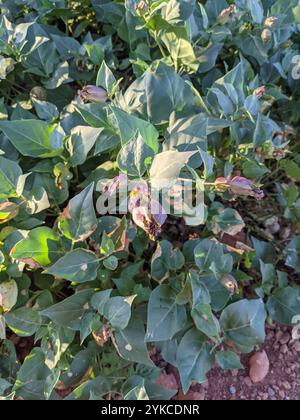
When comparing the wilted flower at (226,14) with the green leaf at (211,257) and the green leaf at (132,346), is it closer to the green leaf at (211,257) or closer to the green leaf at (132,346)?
the green leaf at (211,257)

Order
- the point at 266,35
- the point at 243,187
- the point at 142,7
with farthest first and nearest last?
1. the point at 266,35
2. the point at 142,7
3. the point at 243,187

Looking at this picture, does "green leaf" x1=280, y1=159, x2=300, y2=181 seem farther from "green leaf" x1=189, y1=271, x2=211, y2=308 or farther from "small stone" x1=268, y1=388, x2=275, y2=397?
"small stone" x1=268, y1=388, x2=275, y2=397

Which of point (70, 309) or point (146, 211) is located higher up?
point (146, 211)

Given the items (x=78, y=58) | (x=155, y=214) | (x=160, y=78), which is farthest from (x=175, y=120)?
(x=78, y=58)

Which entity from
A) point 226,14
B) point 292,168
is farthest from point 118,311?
point 226,14

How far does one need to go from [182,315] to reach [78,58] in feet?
2.92

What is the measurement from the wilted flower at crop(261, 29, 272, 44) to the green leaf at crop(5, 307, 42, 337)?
1.05 metres

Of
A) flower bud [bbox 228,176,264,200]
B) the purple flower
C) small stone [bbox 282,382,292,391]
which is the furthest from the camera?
small stone [bbox 282,382,292,391]

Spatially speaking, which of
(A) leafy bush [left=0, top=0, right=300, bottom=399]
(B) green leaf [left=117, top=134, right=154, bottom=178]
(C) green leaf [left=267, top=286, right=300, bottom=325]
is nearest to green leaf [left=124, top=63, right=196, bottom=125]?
(A) leafy bush [left=0, top=0, right=300, bottom=399]

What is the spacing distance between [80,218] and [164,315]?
1.04ft

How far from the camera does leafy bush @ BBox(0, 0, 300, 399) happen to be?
1.21m

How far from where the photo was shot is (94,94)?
1.33 meters

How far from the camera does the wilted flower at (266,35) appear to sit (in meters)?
1.57

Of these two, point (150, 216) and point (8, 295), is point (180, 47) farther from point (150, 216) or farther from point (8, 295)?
point (8, 295)
